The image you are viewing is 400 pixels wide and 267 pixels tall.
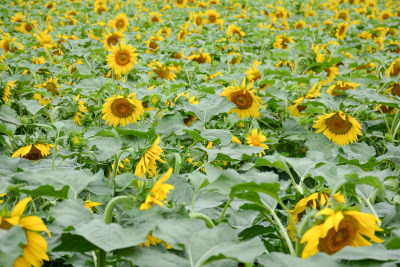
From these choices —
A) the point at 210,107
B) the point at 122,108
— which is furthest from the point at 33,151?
the point at 210,107

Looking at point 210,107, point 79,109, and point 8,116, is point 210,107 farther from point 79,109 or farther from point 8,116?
point 8,116

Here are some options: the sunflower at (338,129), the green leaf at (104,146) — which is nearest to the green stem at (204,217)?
the green leaf at (104,146)

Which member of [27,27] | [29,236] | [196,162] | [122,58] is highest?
[29,236]

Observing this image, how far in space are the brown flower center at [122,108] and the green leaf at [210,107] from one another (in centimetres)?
27

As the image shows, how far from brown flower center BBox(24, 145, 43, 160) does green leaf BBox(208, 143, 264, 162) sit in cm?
68

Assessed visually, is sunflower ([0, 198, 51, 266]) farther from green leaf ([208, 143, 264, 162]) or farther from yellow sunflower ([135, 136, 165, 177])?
green leaf ([208, 143, 264, 162])

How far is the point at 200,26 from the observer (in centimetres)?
500

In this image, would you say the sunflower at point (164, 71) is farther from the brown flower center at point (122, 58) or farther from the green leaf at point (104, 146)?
the green leaf at point (104, 146)

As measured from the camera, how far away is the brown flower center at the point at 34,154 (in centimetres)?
157

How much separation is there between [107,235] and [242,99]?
4.00ft

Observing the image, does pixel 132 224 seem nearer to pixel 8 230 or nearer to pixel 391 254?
pixel 8 230

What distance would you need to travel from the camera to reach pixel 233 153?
143 cm

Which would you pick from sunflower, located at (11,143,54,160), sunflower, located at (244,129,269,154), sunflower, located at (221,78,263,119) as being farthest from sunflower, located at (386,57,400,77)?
sunflower, located at (11,143,54,160)

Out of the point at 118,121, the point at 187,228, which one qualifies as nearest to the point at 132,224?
the point at 187,228
